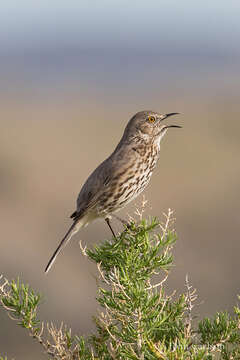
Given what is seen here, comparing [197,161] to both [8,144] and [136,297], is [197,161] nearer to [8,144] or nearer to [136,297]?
[8,144]

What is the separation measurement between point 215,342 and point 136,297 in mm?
598

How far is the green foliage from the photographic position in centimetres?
378

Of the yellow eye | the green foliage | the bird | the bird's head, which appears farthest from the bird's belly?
the green foliage

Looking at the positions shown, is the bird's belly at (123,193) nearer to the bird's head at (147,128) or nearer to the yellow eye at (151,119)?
the bird's head at (147,128)

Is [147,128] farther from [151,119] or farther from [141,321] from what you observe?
[141,321]

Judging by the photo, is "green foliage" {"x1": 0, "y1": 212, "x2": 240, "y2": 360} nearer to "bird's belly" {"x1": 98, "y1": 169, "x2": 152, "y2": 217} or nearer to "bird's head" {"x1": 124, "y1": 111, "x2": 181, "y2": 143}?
"bird's belly" {"x1": 98, "y1": 169, "x2": 152, "y2": 217}

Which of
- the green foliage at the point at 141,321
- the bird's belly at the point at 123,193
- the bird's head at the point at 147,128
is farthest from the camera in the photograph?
the bird's head at the point at 147,128

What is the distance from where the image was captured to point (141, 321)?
3859 millimetres

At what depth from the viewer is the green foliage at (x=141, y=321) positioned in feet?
12.4

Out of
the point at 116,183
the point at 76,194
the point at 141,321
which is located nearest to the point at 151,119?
the point at 116,183

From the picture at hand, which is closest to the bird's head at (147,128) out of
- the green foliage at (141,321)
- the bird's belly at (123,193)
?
the bird's belly at (123,193)

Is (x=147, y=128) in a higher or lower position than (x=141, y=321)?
higher

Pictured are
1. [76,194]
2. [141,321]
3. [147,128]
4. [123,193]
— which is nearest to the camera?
[141,321]

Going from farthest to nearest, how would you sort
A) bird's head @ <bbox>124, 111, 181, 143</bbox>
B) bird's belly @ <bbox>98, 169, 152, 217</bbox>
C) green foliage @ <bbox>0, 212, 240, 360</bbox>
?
bird's head @ <bbox>124, 111, 181, 143</bbox>, bird's belly @ <bbox>98, 169, 152, 217</bbox>, green foliage @ <bbox>0, 212, 240, 360</bbox>
